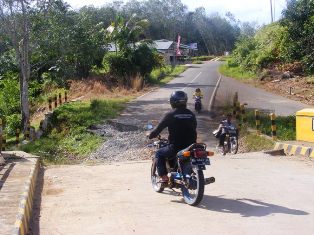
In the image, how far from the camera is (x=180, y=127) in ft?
24.5

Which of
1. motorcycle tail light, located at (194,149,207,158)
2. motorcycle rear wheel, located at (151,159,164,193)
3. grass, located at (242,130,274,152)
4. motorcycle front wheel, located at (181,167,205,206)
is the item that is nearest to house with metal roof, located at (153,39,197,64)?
grass, located at (242,130,274,152)

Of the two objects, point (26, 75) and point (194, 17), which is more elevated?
point (194, 17)

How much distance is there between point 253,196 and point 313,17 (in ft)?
77.3

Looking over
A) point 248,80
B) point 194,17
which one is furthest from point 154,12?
point 248,80

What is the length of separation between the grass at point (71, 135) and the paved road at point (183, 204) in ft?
18.5

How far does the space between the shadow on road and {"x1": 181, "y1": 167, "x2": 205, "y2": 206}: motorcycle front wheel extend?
5.3 inches

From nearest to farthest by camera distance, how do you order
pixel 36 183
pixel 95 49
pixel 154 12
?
pixel 36 183
pixel 95 49
pixel 154 12

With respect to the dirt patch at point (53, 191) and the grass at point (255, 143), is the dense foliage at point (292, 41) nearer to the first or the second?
the grass at point (255, 143)

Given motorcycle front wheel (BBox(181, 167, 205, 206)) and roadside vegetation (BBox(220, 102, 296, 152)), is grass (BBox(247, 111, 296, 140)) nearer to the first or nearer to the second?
roadside vegetation (BBox(220, 102, 296, 152))

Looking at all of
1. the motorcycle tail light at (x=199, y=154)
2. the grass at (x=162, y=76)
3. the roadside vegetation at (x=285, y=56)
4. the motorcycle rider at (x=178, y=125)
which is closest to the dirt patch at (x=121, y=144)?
the motorcycle rider at (x=178, y=125)

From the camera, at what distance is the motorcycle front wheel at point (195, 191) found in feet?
22.7

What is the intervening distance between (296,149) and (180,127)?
17.7ft

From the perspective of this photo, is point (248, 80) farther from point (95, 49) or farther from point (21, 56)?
point (21, 56)

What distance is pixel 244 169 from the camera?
9.98 meters
